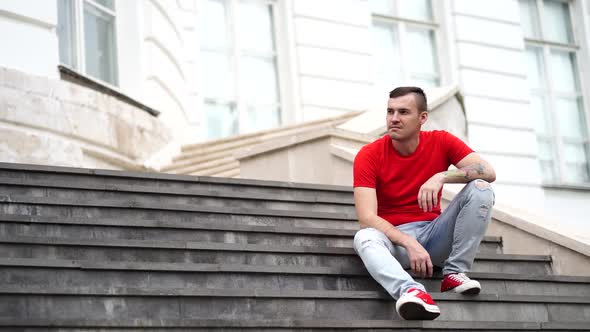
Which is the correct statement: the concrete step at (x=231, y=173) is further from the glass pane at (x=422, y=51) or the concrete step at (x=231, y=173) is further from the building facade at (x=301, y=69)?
the glass pane at (x=422, y=51)

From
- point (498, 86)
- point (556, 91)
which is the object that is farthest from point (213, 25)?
point (556, 91)

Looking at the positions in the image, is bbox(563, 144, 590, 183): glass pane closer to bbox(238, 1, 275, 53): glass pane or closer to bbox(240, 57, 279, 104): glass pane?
bbox(240, 57, 279, 104): glass pane

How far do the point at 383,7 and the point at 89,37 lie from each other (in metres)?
6.76

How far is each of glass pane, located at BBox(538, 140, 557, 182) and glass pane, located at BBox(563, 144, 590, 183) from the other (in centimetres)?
24

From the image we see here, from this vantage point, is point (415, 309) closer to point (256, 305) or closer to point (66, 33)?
point (256, 305)

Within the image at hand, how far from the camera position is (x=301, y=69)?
16.2 metres

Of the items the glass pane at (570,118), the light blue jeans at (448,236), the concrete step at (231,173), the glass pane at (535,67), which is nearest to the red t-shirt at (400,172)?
the light blue jeans at (448,236)

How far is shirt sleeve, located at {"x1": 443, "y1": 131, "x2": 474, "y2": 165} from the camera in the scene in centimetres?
669

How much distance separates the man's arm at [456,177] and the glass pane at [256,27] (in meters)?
9.92

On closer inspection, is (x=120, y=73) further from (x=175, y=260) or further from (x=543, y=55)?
(x=543, y=55)

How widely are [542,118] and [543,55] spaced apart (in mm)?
1032

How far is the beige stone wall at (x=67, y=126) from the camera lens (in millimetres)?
10133

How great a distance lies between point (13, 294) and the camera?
5.14 metres

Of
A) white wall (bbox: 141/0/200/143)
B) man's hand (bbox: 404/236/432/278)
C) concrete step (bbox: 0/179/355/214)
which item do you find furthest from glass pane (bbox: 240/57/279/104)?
man's hand (bbox: 404/236/432/278)
